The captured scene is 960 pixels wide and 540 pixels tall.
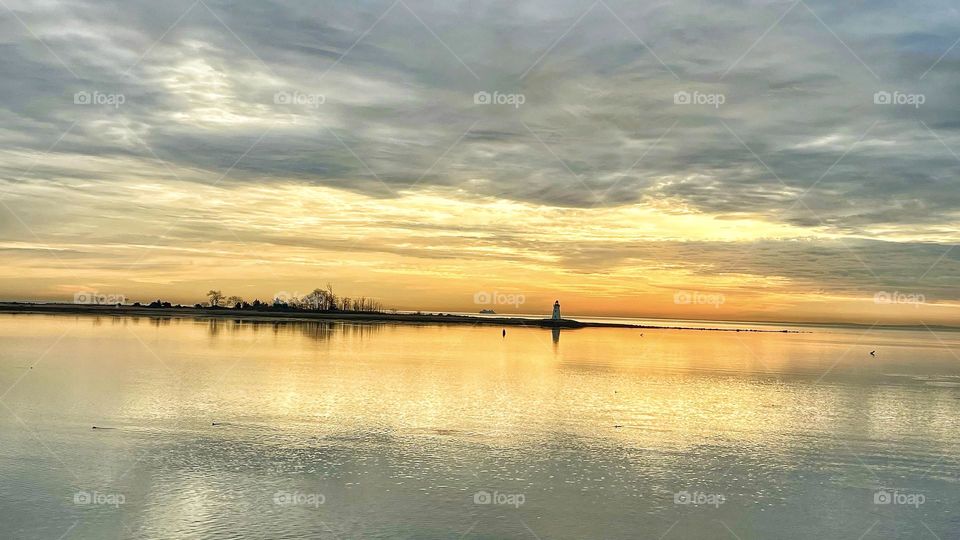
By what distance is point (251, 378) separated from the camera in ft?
140

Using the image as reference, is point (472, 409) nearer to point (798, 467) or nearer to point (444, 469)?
point (444, 469)

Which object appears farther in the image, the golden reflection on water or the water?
the golden reflection on water

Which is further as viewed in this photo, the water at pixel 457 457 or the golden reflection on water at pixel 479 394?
the golden reflection on water at pixel 479 394

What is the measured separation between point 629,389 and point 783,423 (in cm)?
1155

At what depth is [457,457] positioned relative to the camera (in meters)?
23.2

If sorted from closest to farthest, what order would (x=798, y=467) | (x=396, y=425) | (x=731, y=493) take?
(x=731, y=493), (x=798, y=467), (x=396, y=425)

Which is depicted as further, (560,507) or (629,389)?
(629,389)

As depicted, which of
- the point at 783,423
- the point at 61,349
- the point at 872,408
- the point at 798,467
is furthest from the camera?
the point at 61,349

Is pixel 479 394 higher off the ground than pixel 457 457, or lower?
higher

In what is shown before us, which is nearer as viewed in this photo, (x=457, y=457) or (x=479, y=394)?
(x=457, y=457)

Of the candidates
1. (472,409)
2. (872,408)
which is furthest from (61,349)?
(872,408)

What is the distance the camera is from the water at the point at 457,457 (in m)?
17.4

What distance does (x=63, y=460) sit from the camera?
21859 mm

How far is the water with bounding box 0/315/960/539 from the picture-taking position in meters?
17.4
